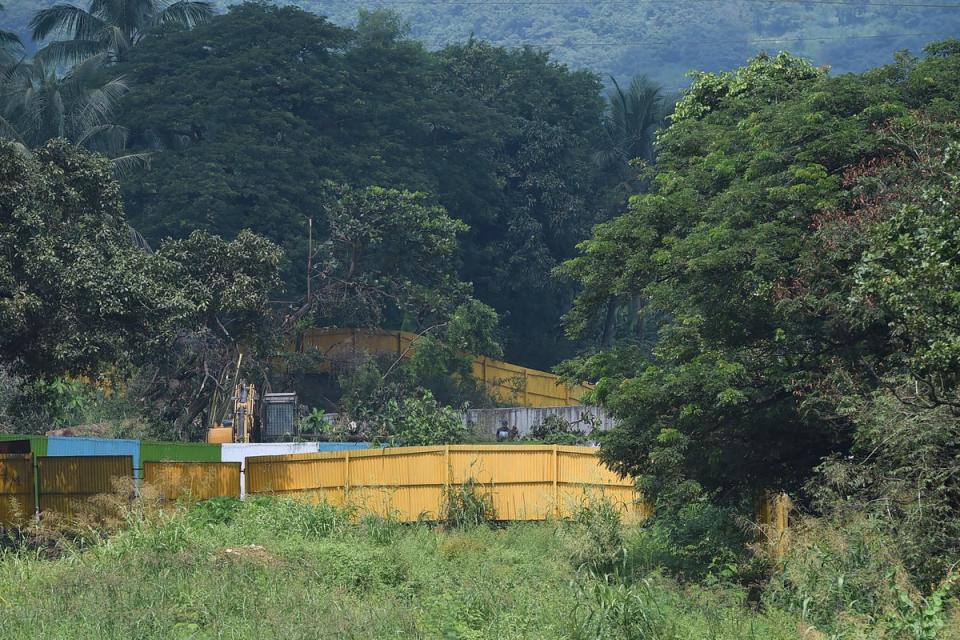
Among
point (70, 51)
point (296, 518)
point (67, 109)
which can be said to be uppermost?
point (70, 51)

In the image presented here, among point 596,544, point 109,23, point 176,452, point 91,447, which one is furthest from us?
point 109,23

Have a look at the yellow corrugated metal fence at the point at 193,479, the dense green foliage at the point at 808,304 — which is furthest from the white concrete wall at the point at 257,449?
the dense green foliage at the point at 808,304

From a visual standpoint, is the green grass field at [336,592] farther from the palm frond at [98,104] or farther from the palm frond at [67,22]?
the palm frond at [67,22]

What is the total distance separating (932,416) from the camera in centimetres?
1391

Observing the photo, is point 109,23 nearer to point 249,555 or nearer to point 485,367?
point 485,367

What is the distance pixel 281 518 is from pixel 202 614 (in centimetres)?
685

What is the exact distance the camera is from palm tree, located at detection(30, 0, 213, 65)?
5795 cm

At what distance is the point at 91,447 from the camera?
27172 mm

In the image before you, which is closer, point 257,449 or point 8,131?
point 257,449

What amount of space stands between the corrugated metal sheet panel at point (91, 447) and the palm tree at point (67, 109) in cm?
2221

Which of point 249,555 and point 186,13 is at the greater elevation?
point 186,13

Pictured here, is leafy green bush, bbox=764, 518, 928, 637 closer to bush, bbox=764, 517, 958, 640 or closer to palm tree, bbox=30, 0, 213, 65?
bush, bbox=764, 517, 958, 640

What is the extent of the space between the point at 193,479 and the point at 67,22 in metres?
40.8

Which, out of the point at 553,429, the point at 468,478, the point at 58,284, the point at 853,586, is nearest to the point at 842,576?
the point at 853,586
